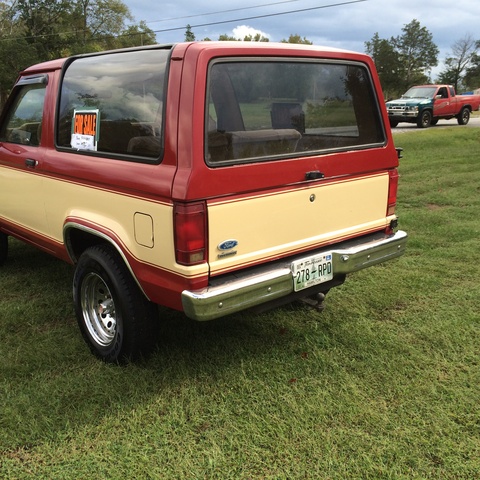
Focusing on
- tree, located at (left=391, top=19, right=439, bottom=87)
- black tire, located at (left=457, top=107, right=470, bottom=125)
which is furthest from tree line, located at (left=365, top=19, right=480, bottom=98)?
black tire, located at (left=457, top=107, right=470, bottom=125)

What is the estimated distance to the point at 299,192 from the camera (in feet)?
9.29

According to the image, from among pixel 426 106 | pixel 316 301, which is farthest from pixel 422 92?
pixel 316 301

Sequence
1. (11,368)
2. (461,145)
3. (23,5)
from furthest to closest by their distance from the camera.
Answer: (23,5), (461,145), (11,368)

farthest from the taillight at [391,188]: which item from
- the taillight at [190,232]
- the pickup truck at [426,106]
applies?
the pickup truck at [426,106]

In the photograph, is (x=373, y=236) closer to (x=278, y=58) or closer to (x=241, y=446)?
(x=278, y=58)

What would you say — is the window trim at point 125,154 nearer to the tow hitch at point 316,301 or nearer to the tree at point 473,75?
the tow hitch at point 316,301

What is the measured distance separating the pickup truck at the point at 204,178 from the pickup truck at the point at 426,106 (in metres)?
17.0

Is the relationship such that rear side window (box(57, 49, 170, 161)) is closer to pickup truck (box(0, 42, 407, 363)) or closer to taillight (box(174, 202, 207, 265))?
pickup truck (box(0, 42, 407, 363))

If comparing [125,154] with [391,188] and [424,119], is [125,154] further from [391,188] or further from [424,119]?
[424,119]

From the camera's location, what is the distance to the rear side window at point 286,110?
2600 mm

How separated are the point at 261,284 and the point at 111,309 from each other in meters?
1.12

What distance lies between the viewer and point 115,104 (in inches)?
114

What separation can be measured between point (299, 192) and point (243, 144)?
44 centimetres

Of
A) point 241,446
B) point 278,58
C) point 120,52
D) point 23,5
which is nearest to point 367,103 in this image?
point 278,58
